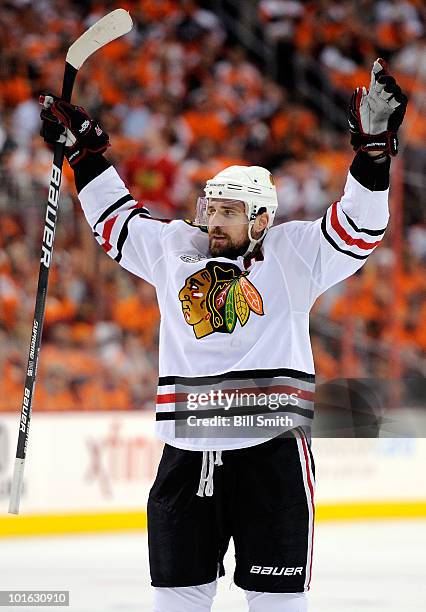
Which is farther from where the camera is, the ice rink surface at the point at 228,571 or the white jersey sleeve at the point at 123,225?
the ice rink surface at the point at 228,571

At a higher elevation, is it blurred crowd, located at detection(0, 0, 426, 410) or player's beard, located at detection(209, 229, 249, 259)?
blurred crowd, located at detection(0, 0, 426, 410)

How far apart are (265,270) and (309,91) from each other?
579 cm

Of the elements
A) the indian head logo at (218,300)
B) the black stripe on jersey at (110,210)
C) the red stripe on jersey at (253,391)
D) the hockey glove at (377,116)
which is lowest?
the red stripe on jersey at (253,391)

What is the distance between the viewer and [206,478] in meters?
2.34

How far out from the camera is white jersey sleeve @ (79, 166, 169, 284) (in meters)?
2.58

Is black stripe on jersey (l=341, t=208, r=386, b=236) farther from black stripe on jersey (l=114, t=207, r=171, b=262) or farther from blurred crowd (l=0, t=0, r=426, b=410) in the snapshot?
blurred crowd (l=0, t=0, r=426, b=410)

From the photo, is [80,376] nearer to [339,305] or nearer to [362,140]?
[339,305]

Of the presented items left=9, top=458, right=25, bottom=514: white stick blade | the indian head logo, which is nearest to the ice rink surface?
left=9, top=458, right=25, bottom=514: white stick blade

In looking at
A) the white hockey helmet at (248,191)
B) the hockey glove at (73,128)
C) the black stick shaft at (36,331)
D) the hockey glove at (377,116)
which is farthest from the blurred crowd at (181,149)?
the hockey glove at (377,116)

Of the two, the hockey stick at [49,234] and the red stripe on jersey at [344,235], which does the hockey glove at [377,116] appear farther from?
the hockey stick at [49,234]

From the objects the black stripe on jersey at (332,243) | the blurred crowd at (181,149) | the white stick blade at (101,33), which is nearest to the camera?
the black stripe on jersey at (332,243)

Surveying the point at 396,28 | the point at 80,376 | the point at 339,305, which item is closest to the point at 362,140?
the point at 80,376

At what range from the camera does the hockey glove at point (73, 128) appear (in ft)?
8.86

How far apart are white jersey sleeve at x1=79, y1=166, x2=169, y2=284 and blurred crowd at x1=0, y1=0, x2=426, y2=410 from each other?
2851 mm
